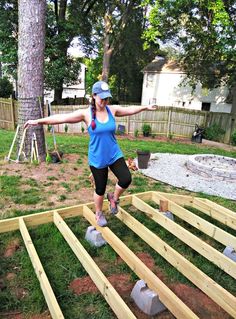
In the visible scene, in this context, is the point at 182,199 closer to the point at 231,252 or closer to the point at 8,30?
the point at 231,252

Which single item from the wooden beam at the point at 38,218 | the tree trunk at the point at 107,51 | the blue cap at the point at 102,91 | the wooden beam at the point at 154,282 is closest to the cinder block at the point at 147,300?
the wooden beam at the point at 154,282

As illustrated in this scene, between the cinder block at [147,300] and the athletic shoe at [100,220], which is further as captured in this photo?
the athletic shoe at [100,220]

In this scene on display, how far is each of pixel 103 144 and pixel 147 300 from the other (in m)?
1.55

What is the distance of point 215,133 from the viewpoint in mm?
Result: 14367

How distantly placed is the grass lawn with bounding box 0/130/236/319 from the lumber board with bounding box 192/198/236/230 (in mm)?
333

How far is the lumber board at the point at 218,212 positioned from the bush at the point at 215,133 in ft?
35.9

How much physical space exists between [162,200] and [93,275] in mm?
1901

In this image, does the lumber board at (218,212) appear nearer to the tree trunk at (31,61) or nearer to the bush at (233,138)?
the tree trunk at (31,61)

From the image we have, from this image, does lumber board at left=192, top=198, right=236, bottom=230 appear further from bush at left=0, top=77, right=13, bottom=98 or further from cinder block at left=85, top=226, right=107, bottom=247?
bush at left=0, top=77, right=13, bottom=98

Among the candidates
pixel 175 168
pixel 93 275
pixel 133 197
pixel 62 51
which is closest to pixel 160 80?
pixel 62 51

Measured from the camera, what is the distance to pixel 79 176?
19.7ft

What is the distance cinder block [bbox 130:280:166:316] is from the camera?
2.30 m

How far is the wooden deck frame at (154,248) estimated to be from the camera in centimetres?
215

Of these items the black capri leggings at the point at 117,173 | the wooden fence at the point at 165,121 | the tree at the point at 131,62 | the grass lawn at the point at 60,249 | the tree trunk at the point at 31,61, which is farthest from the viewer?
the tree at the point at 131,62
